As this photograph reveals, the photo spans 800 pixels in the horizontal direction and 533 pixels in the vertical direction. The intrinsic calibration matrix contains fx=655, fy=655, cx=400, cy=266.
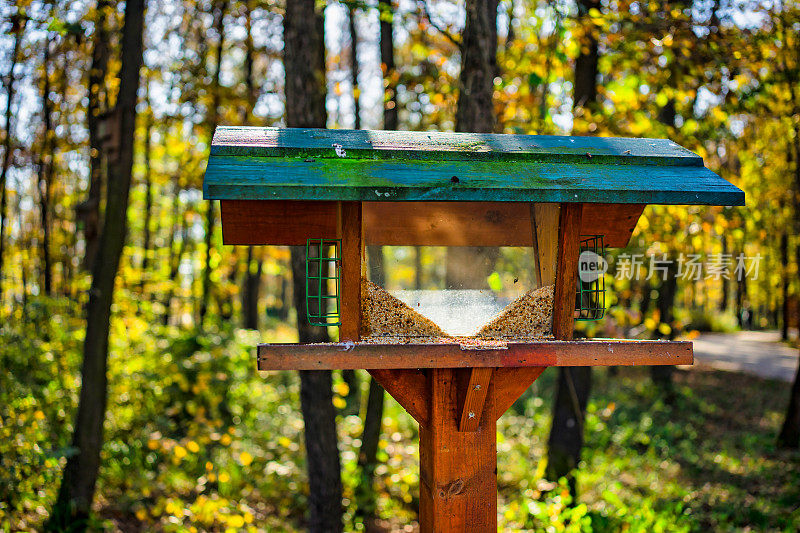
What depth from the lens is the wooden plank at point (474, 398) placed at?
2510 mm

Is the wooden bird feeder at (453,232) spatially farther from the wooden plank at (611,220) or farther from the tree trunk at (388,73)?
the tree trunk at (388,73)

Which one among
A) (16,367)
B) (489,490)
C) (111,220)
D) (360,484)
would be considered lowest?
(360,484)

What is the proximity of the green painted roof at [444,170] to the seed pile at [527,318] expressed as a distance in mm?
523

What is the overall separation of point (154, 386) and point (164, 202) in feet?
35.9

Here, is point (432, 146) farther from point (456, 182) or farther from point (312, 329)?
point (312, 329)

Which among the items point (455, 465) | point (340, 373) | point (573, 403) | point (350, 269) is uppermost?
point (350, 269)

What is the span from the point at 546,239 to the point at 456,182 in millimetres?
625

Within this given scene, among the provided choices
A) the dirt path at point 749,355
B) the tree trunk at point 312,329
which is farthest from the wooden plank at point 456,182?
the dirt path at point 749,355

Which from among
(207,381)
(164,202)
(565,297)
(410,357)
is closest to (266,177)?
(410,357)

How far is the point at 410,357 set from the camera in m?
2.33

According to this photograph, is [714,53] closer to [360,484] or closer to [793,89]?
[793,89]

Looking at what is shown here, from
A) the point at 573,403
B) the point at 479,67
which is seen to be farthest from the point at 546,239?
the point at 573,403

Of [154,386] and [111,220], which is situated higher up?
[111,220]

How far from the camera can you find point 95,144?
31.5ft
